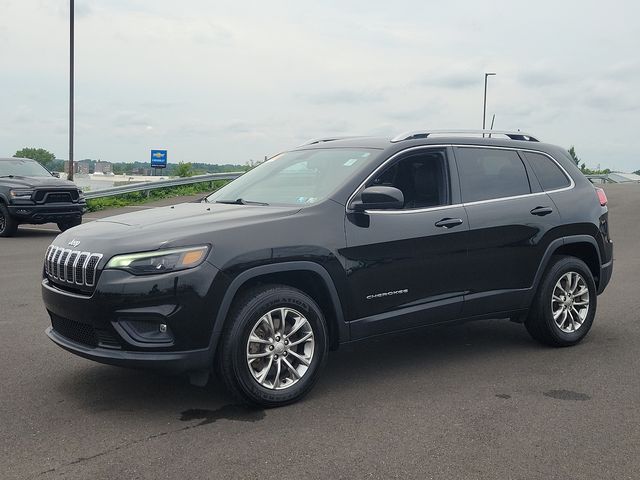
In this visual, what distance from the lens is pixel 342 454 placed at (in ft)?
12.8

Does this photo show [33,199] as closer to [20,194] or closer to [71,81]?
[20,194]

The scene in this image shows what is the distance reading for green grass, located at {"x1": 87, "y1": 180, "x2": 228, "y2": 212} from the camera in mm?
22522

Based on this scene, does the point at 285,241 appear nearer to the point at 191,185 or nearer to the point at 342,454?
the point at 342,454

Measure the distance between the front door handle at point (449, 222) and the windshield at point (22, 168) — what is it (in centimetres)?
1290

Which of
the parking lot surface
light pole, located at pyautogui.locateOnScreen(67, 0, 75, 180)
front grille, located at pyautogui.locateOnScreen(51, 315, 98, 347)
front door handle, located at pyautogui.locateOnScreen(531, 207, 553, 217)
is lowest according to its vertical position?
the parking lot surface

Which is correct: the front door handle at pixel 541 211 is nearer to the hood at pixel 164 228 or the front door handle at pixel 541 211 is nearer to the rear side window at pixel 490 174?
the rear side window at pixel 490 174

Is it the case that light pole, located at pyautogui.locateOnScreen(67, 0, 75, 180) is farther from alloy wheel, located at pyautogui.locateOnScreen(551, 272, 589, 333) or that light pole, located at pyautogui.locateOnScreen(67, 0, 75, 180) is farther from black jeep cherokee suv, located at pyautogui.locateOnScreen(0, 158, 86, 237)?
alloy wheel, located at pyautogui.locateOnScreen(551, 272, 589, 333)

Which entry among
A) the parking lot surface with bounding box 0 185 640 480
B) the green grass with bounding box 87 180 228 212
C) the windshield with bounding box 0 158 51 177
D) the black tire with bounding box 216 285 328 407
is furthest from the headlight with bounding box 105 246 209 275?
the green grass with bounding box 87 180 228 212

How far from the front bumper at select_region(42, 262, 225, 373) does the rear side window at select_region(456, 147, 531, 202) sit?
7.53 feet

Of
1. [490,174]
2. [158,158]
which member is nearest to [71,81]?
[158,158]

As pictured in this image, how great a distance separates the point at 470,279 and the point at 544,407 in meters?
1.21

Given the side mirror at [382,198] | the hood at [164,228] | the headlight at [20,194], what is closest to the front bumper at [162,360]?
the hood at [164,228]

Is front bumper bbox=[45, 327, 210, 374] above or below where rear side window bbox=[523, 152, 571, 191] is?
below

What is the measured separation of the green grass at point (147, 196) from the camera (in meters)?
22.5
